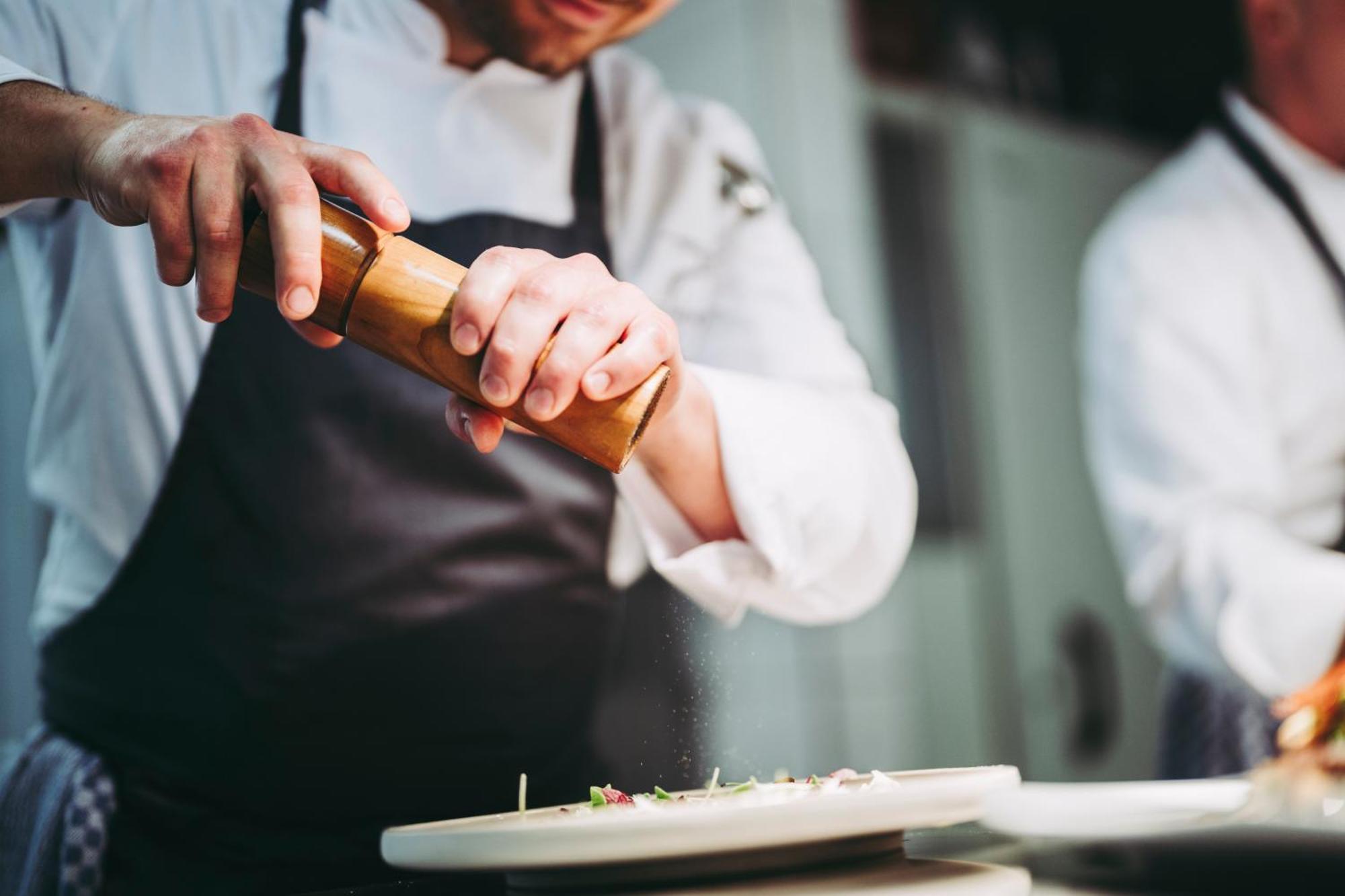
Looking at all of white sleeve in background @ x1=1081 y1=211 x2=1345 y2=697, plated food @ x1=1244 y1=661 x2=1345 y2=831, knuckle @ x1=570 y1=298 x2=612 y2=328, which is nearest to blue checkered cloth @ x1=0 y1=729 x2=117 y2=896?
knuckle @ x1=570 y1=298 x2=612 y2=328

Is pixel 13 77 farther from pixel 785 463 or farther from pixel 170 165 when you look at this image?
pixel 785 463

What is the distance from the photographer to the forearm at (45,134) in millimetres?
547

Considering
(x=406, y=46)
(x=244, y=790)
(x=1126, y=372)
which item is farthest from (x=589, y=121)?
(x=1126, y=372)

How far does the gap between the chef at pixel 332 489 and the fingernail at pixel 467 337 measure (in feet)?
0.21

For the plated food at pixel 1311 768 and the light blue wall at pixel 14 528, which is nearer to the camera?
the plated food at pixel 1311 768

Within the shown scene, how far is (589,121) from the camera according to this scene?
800mm

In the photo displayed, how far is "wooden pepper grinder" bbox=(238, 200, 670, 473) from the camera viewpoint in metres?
0.48

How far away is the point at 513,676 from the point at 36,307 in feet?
1.11

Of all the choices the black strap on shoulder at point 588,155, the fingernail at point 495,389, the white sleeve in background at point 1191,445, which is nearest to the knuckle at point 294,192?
the fingernail at point 495,389

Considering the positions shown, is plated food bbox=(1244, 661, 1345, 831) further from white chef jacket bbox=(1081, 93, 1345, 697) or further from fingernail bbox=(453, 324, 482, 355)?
fingernail bbox=(453, 324, 482, 355)

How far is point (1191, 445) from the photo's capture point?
47.0 inches

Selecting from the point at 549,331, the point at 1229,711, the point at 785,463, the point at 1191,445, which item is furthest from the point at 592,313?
the point at 1229,711

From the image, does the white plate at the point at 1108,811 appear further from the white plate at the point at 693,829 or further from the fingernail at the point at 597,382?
the fingernail at the point at 597,382

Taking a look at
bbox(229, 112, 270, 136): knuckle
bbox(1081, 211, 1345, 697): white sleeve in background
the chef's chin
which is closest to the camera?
bbox(229, 112, 270, 136): knuckle
